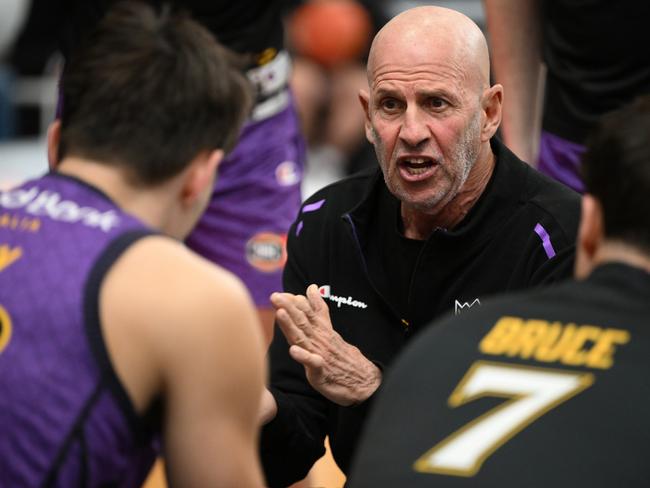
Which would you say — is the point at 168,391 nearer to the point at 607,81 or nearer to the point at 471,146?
the point at 471,146

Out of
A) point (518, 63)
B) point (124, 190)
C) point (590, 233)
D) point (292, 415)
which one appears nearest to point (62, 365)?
point (124, 190)

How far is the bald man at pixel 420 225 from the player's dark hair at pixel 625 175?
35.4 inches

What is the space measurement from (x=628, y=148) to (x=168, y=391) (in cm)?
86

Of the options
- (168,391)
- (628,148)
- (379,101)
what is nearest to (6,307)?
(168,391)

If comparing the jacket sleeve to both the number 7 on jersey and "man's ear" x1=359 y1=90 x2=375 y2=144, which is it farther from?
the number 7 on jersey

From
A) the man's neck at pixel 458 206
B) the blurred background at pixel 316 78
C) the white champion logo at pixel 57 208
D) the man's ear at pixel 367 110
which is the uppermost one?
the white champion logo at pixel 57 208

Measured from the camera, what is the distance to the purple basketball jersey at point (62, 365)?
2379mm

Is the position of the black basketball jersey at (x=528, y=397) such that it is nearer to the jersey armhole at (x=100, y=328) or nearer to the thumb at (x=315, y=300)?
the jersey armhole at (x=100, y=328)

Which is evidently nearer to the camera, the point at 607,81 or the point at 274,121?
the point at 607,81

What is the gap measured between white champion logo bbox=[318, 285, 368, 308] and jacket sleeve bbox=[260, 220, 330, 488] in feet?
0.25

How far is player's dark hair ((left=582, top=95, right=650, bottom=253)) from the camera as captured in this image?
7.27 feet

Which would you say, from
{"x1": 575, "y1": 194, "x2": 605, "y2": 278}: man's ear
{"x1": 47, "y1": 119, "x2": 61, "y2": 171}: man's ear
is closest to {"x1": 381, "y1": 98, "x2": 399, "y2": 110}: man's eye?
{"x1": 47, "y1": 119, "x2": 61, "y2": 171}: man's ear

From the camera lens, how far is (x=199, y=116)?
8.45 feet

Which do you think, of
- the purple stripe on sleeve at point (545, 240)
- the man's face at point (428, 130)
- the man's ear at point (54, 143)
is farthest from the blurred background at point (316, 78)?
the man's ear at point (54, 143)
